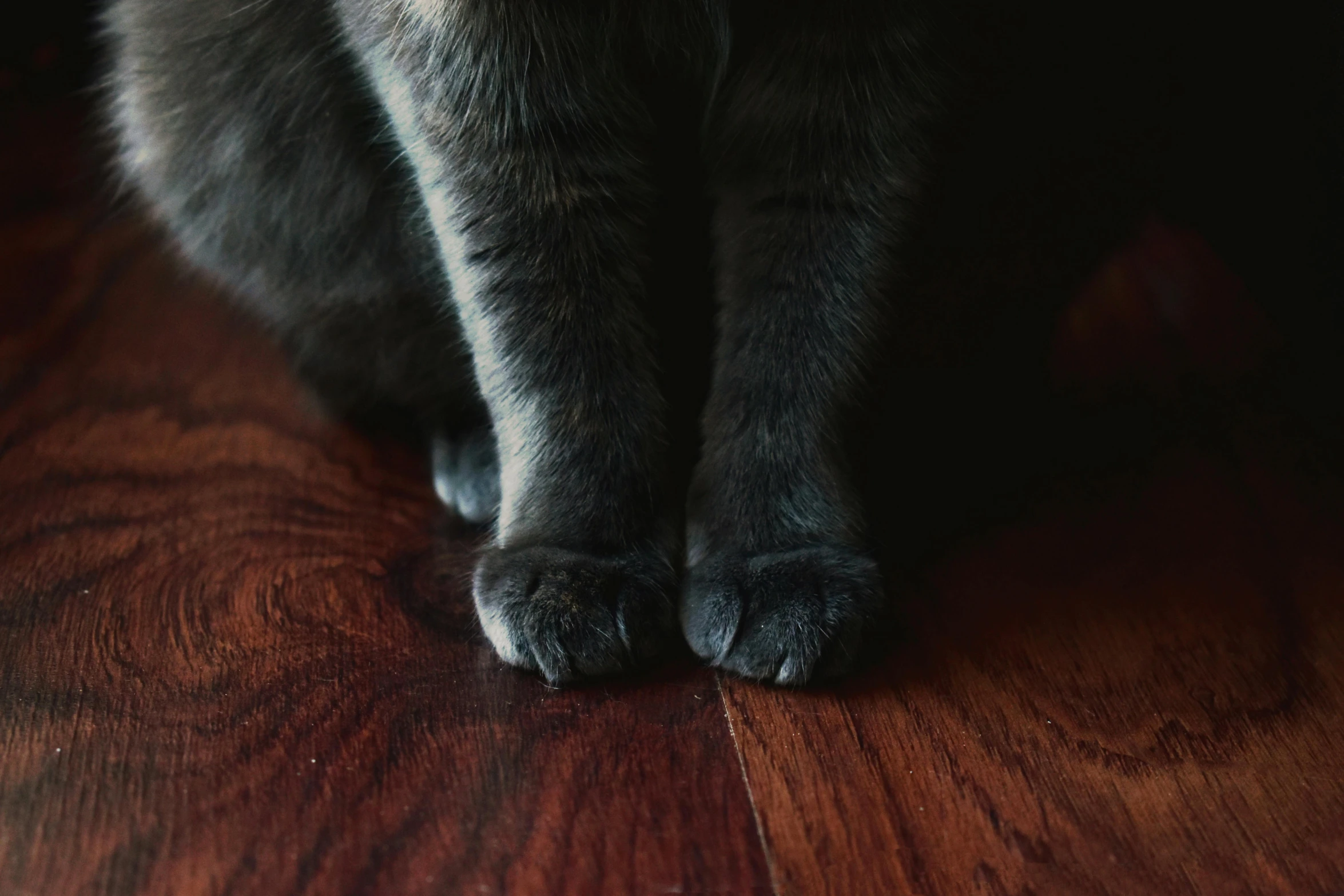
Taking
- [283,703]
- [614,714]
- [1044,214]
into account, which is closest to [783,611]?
[614,714]

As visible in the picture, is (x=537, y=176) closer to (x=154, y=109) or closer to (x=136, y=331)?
(x=154, y=109)

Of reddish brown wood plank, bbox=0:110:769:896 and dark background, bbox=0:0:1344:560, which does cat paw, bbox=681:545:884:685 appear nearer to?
reddish brown wood plank, bbox=0:110:769:896

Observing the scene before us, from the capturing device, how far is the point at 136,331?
1.51m

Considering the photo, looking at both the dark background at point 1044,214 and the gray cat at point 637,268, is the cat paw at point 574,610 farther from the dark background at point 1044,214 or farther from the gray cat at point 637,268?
the dark background at point 1044,214

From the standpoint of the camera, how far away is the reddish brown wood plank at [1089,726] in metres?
0.81

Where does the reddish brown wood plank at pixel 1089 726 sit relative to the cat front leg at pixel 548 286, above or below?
below

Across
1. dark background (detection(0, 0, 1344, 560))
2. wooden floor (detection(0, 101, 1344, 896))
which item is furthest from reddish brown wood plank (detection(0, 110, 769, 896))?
dark background (detection(0, 0, 1344, 560))

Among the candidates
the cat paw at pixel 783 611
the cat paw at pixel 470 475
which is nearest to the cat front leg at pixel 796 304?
the cat paw at pixel 783 611

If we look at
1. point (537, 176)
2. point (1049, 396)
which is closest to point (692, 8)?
point (537, 176)

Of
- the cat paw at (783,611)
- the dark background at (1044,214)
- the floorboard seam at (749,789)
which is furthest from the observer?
the dark background at (1044,214)

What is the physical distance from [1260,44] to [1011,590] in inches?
21.7

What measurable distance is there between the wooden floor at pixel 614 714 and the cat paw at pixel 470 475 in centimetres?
3

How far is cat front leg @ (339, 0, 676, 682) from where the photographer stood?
972 millimetres

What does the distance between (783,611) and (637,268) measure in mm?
302
